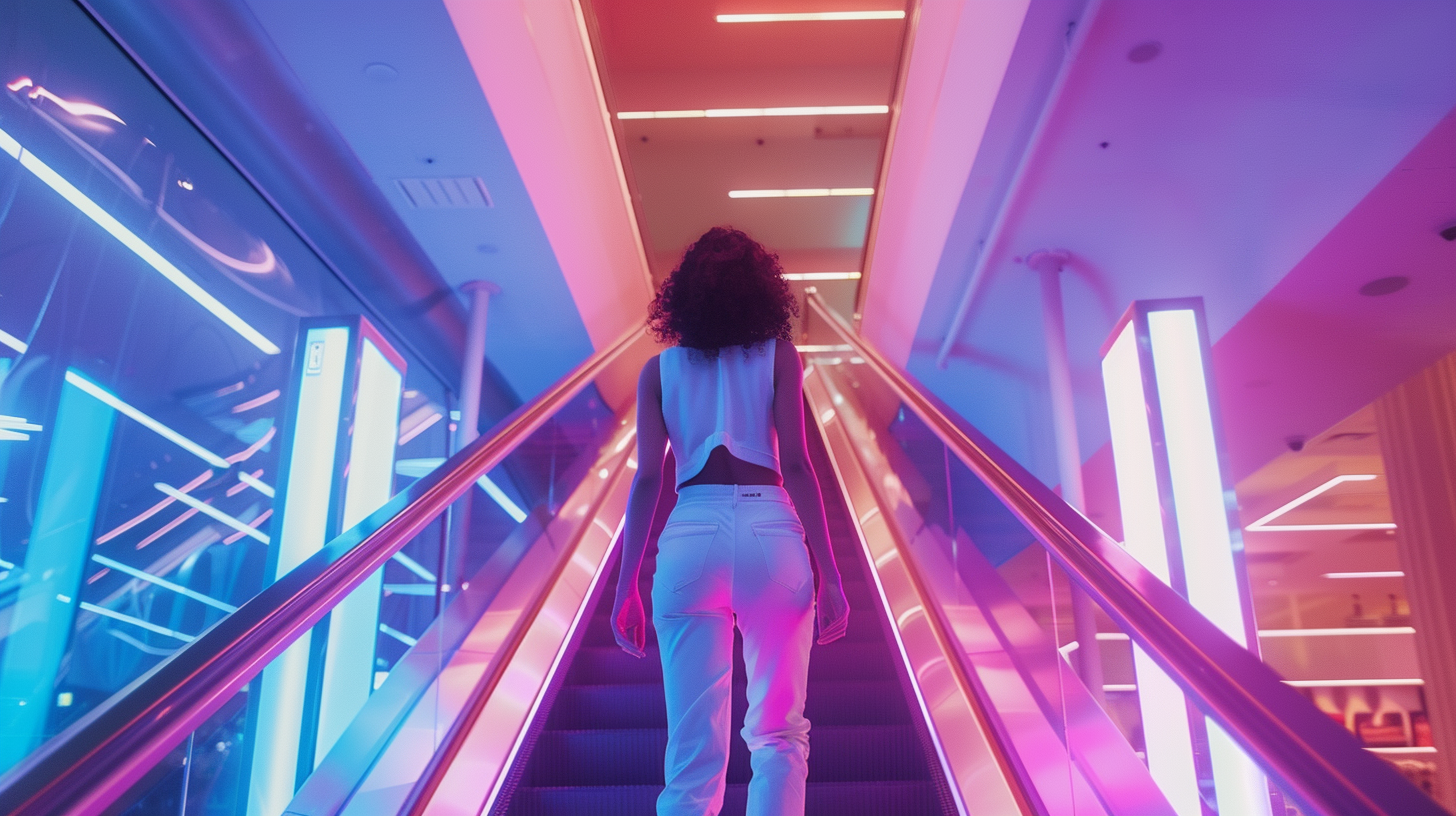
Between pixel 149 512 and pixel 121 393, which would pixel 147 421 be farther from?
pixel 149 512

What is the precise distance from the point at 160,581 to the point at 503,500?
2157 mm

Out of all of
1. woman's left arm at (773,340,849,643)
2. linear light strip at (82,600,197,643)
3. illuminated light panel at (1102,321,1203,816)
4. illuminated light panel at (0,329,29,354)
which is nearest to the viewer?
woman's left arm at (773,340,849,643)

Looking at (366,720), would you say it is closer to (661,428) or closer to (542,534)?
(661,428)

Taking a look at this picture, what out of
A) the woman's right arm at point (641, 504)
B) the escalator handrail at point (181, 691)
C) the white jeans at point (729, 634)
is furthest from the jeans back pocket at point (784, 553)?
the escalator handrail at point (181, 691)

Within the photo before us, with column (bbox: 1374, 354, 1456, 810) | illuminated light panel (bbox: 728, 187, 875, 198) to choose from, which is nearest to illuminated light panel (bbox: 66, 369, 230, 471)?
illuminated light panel (bbox: 728, 187, 875, 198)

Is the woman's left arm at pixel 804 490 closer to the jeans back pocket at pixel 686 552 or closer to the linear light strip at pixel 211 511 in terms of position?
the jeans back pocket at pixel 686 552

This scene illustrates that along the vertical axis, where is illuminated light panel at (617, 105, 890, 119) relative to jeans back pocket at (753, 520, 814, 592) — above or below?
above

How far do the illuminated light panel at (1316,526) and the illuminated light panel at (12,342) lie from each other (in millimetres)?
13641

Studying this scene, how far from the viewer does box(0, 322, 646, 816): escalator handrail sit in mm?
1039

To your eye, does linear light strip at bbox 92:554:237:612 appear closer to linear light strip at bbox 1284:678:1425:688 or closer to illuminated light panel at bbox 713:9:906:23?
illuminated light panel at bbox 713:9:906:23

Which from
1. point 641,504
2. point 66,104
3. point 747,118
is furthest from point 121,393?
point 747,118

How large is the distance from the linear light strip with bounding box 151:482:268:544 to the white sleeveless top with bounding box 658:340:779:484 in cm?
391

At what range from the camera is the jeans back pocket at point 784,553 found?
7.03 feet

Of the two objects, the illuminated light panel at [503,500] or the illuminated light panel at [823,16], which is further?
the illuminated light panel at [823,16]
